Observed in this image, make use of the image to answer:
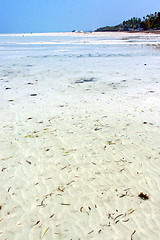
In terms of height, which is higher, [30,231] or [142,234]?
[30,231]

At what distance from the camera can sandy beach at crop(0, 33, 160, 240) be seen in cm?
312

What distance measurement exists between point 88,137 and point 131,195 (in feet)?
6.96

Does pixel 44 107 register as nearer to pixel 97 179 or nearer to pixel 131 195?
pixel 97 179

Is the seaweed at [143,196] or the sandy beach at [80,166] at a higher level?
the sandy beach at [80,166]

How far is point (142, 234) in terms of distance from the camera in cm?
298

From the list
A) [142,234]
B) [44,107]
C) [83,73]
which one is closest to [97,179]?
[142,234]

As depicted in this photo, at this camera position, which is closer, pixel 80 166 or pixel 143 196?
pixel 143 196

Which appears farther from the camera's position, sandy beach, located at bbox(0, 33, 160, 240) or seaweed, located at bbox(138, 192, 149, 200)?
seaweed, located at bbox(138, 192, 149, 200)

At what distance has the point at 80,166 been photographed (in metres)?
4.39

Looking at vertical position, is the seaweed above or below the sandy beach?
below

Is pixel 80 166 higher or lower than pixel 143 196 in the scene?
higher

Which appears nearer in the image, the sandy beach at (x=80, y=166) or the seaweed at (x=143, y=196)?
the sandy beach at (x=80, y=166)

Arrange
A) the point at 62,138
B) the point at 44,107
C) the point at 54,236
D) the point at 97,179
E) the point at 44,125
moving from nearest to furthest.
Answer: the point at 54,236 → the point at 97,179 → the point at 62,138 → the point at 44,125 → the point at 44,107

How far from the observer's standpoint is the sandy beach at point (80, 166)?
3.12 meters
